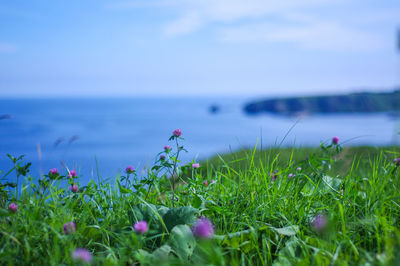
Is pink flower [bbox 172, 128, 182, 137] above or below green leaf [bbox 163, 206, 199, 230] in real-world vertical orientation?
above

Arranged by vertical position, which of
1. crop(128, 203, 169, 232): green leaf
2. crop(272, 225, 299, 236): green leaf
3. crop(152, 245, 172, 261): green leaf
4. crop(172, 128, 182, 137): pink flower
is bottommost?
crop(272, 225, 299, 236): green leaf

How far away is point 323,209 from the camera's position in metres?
1.69

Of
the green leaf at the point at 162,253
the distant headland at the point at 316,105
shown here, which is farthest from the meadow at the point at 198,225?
the distant headland at the point at 316,105

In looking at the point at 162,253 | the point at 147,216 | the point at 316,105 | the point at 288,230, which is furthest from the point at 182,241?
the point at 316,105

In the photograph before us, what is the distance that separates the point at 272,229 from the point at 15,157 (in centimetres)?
126

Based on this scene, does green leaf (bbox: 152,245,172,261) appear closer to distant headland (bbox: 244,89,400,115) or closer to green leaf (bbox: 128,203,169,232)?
green leaf (bbox: 128,203,169,232)

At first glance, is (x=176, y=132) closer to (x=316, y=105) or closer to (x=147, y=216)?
(x=147, y=216)

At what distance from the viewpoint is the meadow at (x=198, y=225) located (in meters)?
1.23

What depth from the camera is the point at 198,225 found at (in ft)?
3.58

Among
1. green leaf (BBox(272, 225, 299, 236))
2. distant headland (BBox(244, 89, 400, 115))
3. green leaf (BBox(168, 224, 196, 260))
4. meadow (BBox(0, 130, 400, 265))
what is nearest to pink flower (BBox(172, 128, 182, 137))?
meadow (BBox(0, 130, 400, 265))

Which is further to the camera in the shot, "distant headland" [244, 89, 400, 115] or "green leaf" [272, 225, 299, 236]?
"distant headland" [244, 89, 400, 115]

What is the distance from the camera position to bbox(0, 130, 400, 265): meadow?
4.03 feet

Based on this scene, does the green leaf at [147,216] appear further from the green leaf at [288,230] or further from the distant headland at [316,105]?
the distant headland at [316,105]

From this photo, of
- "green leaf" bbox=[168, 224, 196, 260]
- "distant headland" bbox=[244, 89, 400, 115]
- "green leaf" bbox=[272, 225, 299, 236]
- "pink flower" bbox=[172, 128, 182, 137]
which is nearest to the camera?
"green leaf" bbox=[168, 224, 196, 260]
